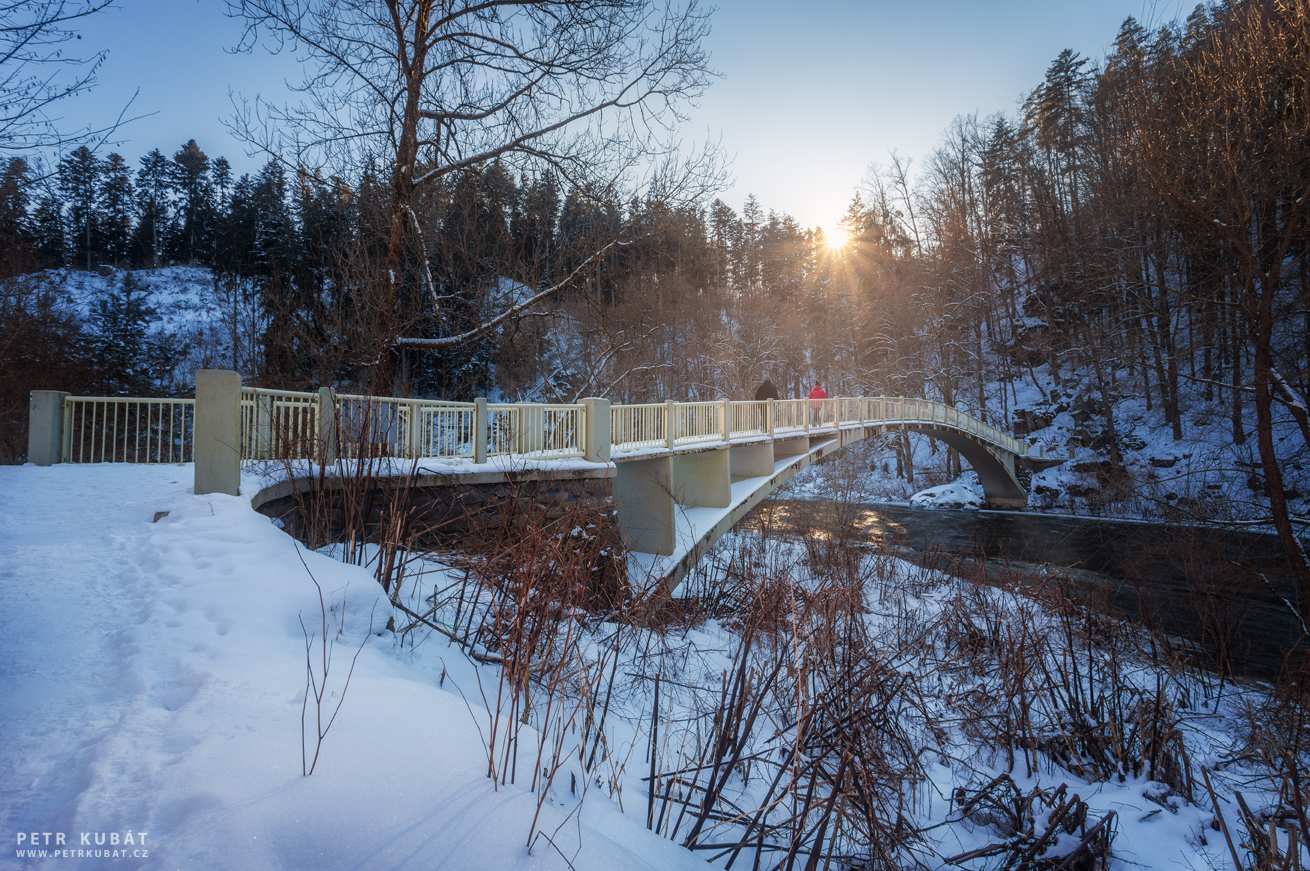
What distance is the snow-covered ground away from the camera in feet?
4.74

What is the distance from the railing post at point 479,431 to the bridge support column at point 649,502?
3357mm

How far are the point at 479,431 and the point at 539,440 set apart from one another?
4.05 feet

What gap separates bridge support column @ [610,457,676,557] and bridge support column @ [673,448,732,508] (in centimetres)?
118

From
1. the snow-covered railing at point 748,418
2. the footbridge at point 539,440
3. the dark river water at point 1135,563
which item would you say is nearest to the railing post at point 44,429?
the footbridge at point 539,440

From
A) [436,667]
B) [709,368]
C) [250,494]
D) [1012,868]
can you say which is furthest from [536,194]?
[709,368]

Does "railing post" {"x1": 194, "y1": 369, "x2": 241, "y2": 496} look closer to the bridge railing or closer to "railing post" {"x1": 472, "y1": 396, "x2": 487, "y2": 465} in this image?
the bridge railing

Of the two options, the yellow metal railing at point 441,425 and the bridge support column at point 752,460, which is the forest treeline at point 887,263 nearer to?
the yellow metal railing at point 441,425

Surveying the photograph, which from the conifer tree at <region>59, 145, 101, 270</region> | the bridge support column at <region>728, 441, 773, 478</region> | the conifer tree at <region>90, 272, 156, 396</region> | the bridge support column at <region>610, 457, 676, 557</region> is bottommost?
the bridge support column at <region>610, 457, 676, 557</region>

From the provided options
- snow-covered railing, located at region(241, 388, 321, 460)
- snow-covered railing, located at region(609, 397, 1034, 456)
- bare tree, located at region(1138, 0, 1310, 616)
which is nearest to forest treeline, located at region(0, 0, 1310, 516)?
bare tree, located at region(1138, 0, 1310, 616)

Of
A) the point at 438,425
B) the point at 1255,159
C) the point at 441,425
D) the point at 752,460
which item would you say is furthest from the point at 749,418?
the point at 1255,159

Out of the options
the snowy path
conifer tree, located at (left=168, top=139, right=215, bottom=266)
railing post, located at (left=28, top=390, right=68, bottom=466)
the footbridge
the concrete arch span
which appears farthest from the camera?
conifer tree, located at (left=168, top=139, right=215, bottom=266)

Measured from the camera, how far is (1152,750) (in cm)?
342

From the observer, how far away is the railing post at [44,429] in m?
6.46

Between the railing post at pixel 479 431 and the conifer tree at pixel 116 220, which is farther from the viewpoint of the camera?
the conifer tree at pixel 116 220
